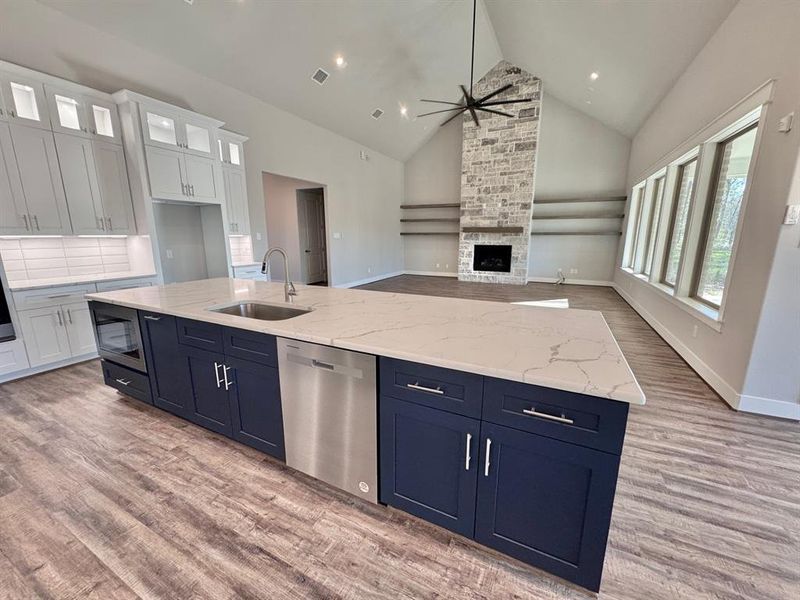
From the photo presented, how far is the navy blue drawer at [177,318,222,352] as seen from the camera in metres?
1.93

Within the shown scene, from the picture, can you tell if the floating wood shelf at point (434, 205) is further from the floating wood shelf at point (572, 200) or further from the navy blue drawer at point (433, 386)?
the navy blue drawer at point (433, 386)

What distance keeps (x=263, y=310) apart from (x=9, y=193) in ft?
9.09

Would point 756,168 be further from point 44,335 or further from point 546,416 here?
point 44,335

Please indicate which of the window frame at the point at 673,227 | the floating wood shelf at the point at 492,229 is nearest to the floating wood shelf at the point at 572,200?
the floating wood shelf at the point at 492,229

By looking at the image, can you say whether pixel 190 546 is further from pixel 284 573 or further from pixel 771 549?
pixel 771 549

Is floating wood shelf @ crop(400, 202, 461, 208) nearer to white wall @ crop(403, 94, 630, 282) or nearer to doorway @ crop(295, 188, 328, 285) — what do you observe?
white wall @ crop(403, 94, 630, 282)

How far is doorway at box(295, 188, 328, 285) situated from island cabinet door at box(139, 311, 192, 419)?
528 centimetres

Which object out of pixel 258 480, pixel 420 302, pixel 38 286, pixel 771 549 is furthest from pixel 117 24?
pixel 771 549

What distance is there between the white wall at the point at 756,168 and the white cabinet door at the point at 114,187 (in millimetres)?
5871

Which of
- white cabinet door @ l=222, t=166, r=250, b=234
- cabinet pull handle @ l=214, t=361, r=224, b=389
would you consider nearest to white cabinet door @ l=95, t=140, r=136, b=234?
white cabinet door @ l=222, t=166, r=250, b=234

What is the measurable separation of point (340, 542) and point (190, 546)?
67 centimetres

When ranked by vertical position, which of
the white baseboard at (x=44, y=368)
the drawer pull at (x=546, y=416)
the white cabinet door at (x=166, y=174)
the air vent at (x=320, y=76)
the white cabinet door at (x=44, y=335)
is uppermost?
the air vent at (x=320, y=76)

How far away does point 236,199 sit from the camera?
476 centimetres

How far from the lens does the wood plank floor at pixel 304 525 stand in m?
1.31
